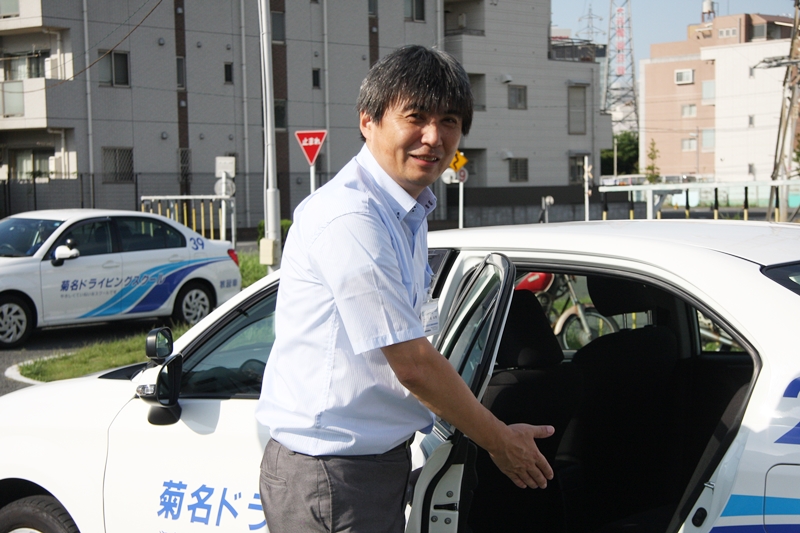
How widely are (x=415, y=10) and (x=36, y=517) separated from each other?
128 ft

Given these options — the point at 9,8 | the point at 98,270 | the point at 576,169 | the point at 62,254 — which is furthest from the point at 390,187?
the point at 576,169

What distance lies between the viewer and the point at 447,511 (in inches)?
81.9

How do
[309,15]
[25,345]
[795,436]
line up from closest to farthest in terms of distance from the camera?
[795,436] → [25,345] → [309,15]

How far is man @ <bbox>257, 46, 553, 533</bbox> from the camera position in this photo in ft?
6.18

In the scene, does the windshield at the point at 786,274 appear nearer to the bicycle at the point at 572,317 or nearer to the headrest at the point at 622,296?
the headrest at the point at 622,296

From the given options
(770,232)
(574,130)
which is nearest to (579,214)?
(574,130)

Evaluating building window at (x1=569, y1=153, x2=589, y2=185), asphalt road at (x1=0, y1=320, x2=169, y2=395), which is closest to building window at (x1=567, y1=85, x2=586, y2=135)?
building window at (x1=569, y1=153, x2=589, y2=185)

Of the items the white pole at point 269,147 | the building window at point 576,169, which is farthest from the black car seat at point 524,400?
the building window at point 576,169

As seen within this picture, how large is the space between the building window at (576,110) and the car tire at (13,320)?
3745cm

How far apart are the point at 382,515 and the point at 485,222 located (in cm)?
3933

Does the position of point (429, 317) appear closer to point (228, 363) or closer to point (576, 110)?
point (228, 363)

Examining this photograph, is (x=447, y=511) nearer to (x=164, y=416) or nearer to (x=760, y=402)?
(x=760, y=402)

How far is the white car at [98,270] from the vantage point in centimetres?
1061

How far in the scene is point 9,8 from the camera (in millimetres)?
30031
